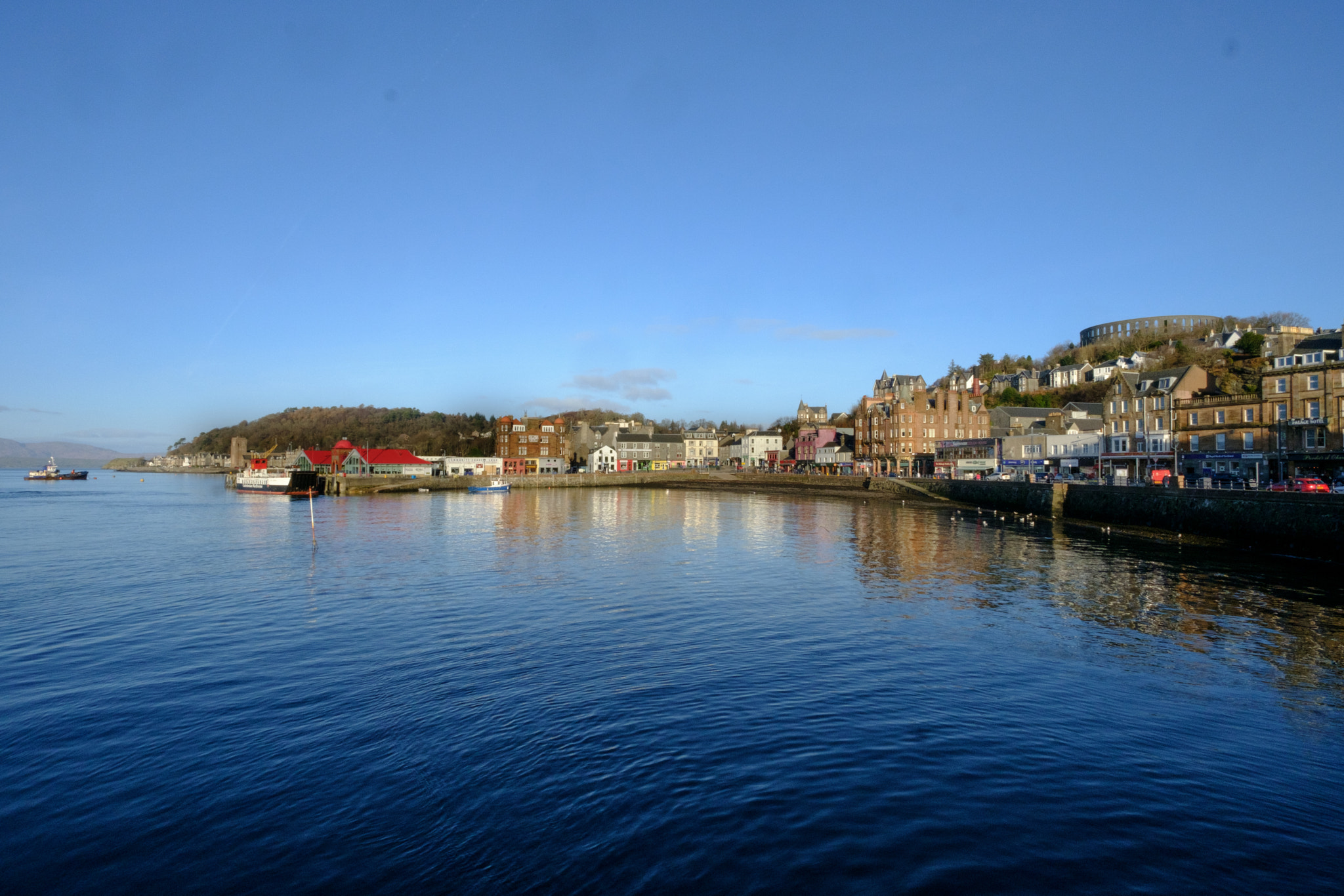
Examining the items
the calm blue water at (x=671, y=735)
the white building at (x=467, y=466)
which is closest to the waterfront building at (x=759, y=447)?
the white building at (x=467, y=466)

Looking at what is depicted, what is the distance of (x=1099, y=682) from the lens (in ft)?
49.8

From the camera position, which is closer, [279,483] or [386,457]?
[279,483]

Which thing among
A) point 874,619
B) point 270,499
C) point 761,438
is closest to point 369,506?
point 270,499

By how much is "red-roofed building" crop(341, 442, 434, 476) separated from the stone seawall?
8776 centimetres

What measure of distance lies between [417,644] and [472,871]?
433 inches

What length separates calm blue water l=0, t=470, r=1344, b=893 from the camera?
28.0ft

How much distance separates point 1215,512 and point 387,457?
104 meters

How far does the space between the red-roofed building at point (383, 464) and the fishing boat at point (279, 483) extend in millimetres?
7721

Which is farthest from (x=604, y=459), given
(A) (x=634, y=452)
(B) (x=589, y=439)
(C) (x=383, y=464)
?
(C) (x=383, y=464)

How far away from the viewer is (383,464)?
11056 centimetres

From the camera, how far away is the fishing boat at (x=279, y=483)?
9612cm

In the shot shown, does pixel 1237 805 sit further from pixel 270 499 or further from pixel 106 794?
pixel 270 499

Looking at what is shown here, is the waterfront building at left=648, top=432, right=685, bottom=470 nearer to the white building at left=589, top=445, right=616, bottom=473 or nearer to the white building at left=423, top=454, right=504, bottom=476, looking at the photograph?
the white building at left=589, top=445, right=616, bottom=473

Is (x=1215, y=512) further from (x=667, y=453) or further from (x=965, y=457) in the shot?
(x=667, y=453)
